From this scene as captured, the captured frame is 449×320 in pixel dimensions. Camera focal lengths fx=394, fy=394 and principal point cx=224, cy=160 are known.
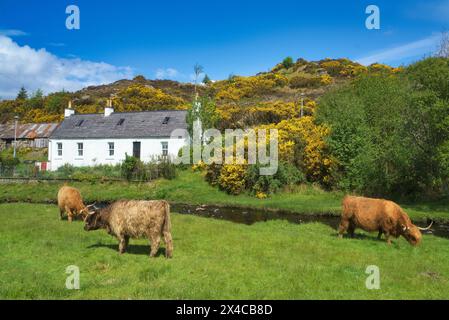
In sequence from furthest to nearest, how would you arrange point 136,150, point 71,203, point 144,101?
1. point 144,101
2. point 136,150
3. point 71,203

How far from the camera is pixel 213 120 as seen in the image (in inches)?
1759

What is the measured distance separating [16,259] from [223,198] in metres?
22.4

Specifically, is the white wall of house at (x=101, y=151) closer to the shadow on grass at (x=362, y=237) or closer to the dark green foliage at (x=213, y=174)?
the dark green foliage at (x=213, y=174)

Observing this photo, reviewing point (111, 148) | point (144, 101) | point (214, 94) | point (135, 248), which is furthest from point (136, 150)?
point (214, 94)

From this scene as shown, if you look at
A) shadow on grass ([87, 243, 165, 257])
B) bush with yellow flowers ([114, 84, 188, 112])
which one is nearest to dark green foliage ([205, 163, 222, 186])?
shadow on grass ([87, 243, 165, 257])

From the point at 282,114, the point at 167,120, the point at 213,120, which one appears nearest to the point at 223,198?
the point at 213,120

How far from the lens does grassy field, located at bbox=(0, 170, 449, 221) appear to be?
28297mm

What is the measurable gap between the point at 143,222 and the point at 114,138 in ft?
116

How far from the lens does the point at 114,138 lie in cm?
4700

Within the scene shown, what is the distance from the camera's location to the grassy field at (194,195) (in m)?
28.3

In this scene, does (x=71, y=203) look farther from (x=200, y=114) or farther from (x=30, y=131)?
(x=30, y=131)

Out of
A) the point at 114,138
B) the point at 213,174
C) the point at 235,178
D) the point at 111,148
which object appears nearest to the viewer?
the point at 235,178

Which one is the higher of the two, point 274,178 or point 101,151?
point 101,151

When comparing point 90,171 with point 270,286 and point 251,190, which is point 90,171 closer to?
point 251,190
